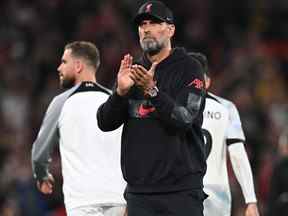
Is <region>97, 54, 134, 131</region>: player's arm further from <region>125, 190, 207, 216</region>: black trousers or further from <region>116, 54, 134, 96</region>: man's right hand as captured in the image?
<region>125, 190, 207, 216</region>: black trousers

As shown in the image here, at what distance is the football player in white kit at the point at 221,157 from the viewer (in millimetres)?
9023

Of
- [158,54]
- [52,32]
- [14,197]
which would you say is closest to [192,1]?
[52,32]

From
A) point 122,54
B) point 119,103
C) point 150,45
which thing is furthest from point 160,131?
point 122,54

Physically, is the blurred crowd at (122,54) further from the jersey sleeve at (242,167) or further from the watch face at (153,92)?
the watch face at (153,92)

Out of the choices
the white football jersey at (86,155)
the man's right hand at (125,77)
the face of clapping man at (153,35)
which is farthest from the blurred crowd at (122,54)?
the man's right hand at (125,77)

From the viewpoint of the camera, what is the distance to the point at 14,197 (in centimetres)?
1449

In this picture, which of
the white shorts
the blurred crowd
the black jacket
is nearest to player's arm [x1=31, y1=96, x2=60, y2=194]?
the white shorts

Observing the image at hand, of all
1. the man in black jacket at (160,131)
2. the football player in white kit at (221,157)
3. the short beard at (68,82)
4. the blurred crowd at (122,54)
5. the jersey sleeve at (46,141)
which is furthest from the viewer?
the blurred crowd at (122,54)

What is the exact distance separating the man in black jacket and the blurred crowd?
732 centimetres

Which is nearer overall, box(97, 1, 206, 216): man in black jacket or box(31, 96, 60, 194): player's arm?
box(97, 1, 206, 216): man in black jacket

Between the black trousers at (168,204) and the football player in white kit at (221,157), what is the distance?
68.9 inches

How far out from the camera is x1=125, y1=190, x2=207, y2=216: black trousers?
7176 millimetres

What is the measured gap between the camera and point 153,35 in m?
7.31

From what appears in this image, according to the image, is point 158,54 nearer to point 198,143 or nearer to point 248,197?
point 198,143
